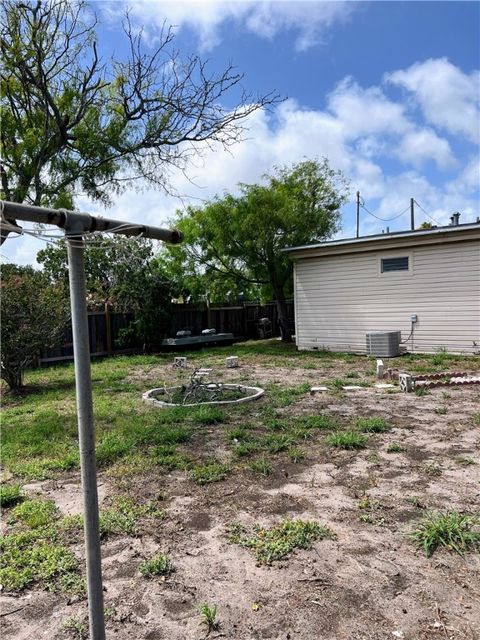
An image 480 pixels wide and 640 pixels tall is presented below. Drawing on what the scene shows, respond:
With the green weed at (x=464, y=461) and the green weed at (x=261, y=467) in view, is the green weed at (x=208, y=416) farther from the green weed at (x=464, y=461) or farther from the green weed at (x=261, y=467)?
the green weed at (x=464, y=461)

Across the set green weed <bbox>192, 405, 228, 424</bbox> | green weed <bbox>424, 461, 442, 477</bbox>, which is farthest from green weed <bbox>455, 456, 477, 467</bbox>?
green weed <bbox>192, 405, 228, 424</bbox>

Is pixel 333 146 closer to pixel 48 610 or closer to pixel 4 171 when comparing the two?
pixel 4 171

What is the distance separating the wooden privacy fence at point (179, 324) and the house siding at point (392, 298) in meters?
3.87

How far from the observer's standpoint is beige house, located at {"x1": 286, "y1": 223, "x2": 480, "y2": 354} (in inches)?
414

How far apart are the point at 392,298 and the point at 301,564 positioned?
10119 mm

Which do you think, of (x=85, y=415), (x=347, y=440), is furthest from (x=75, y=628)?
(x=347, y=440)

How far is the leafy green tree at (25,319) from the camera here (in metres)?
7.25

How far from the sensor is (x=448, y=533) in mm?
2537

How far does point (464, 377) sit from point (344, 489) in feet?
17.3

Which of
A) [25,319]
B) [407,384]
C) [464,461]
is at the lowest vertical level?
[464,461]

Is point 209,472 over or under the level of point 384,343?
under

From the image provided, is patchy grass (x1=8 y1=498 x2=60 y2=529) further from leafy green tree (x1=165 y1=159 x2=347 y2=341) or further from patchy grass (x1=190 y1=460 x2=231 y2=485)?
leafy green tree (x1=165 y1=159 x2=347 y2=341)

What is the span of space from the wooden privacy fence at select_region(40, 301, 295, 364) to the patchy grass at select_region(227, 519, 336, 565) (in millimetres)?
8423

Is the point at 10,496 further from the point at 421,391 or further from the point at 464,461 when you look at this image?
the point at 421,391
